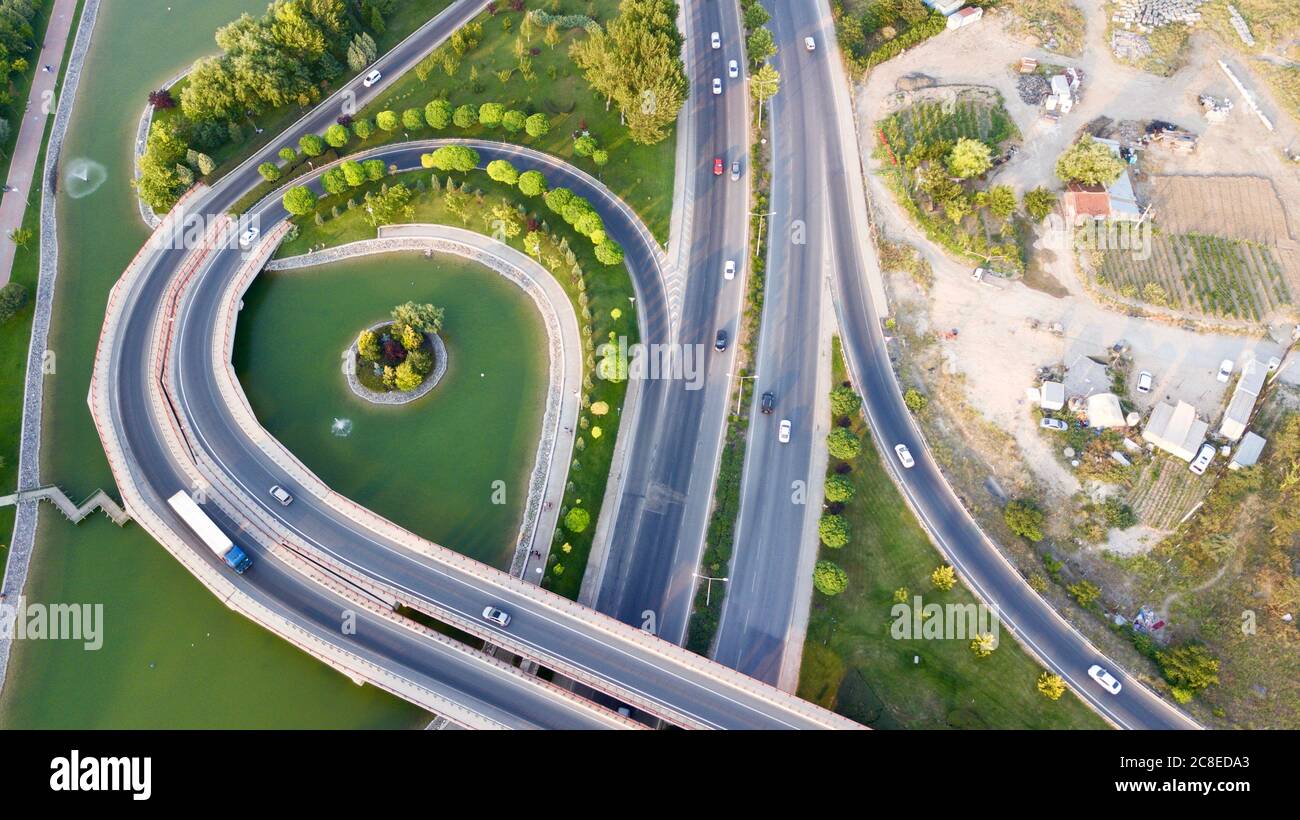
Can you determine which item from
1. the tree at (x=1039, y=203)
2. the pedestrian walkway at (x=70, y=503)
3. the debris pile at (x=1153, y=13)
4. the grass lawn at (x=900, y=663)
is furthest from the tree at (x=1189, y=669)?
the pedestrian walkway at (x=70, y=503)

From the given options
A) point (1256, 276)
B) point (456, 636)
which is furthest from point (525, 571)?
point (1256, 276)

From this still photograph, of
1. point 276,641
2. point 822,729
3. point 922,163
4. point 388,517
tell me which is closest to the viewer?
point 822,729

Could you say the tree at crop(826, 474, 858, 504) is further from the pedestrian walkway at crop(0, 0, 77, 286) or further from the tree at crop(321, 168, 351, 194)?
the pedestrian walkway at crop(0, 0, 77, 286)

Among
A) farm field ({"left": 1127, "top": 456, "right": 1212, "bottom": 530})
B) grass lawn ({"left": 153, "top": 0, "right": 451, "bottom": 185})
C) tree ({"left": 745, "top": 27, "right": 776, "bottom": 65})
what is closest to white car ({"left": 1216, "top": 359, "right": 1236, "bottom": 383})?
farm field ({"left": 1127, "top": 456, "right": 1212, "bottom": 530})

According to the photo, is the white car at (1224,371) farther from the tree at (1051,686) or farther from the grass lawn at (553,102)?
the grass lawn at (553,102)

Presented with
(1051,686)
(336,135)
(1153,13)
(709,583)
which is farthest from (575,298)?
(1153,13)

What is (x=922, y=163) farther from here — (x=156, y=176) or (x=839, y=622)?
(x=156, y=176)
